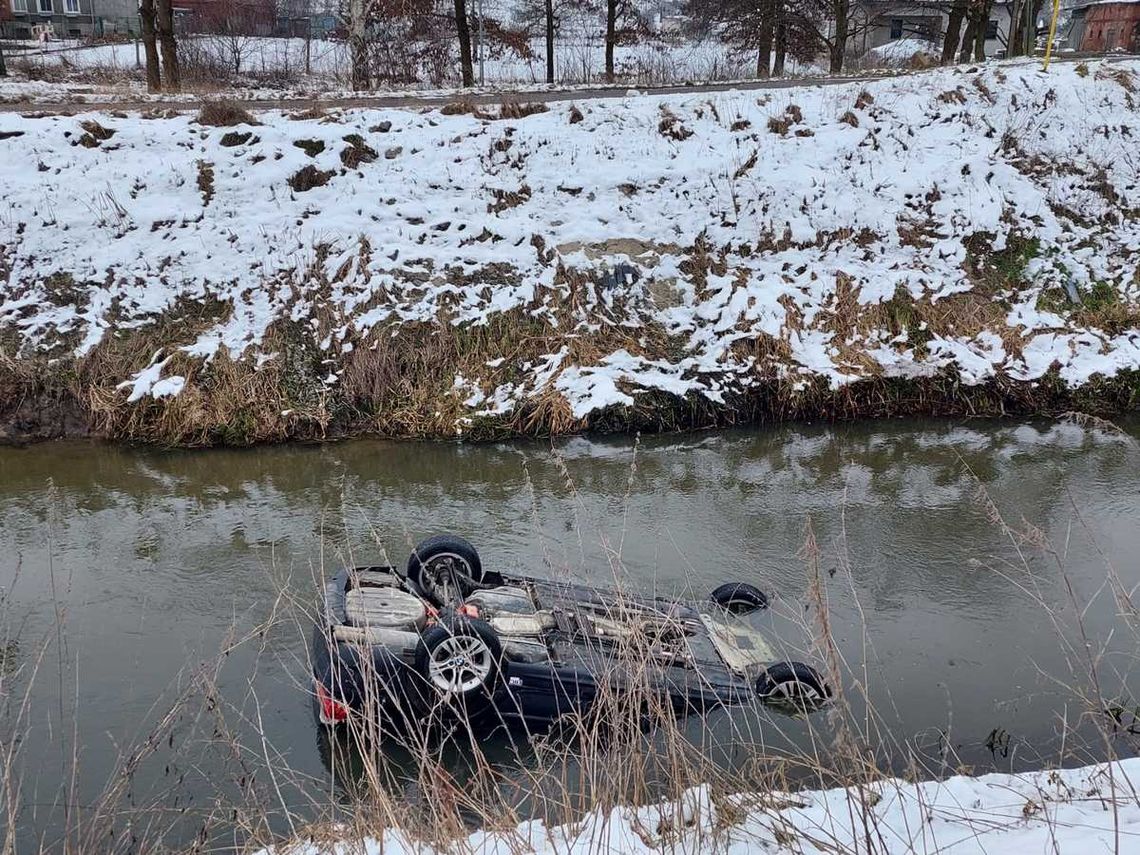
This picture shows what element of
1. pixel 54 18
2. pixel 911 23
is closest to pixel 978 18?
pixel 911 23

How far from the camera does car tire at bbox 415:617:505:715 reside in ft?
16.6

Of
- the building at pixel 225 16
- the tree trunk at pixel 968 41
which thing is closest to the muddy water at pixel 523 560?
the tree trunk at pixel 968 41

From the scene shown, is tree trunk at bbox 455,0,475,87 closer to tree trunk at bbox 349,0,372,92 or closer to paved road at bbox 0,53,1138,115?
tree trunk at bbox 349,0,372,92

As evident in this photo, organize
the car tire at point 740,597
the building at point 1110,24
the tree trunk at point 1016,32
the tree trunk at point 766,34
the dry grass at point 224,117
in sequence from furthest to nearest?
the building at point 1110,24, the tree trunk at point 766,34, the tree trunk at point 1016,32, the dry grass at point 224,117, the car tire at point 740,597

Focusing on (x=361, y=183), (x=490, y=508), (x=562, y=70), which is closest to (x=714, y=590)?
(x=490, y=508)

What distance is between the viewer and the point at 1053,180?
45.2 ft

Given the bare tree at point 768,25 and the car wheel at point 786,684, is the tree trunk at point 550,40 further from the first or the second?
the car wheel at point 786,684

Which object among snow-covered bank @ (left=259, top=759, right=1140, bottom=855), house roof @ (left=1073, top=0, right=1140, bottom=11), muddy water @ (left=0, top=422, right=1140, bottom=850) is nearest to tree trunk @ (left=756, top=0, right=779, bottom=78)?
muddy water @ (left=0, top=422, right=1140, bottom=850)

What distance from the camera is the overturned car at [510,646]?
4.91 m

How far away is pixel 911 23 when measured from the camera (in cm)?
3378

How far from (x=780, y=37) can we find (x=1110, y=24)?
57.1 ft

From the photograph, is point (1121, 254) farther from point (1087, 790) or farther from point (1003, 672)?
point (1087, 790)

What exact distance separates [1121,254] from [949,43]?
1158 cm

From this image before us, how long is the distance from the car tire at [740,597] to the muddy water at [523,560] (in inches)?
5.5
